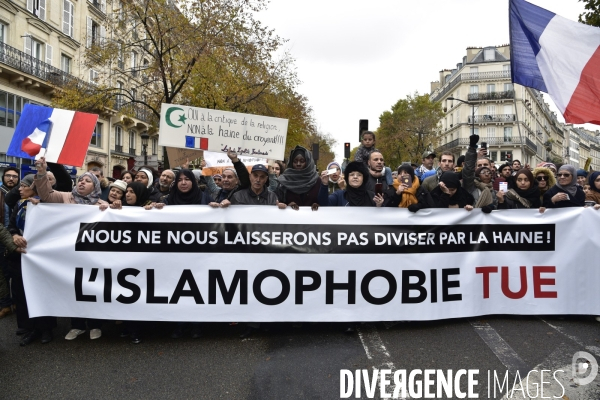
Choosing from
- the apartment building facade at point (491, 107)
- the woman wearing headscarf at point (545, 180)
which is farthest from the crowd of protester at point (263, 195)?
the apartment building facade at point (491, 107)

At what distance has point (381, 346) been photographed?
13.9ft

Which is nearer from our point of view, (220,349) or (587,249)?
(220,349)

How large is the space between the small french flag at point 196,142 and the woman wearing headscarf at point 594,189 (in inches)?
195

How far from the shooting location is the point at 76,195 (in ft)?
15.9

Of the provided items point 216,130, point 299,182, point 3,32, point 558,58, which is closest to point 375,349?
point 299,182

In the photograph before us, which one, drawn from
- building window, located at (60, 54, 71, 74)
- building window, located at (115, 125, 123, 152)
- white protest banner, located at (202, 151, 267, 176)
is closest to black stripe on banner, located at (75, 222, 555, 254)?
white protest banner, located at (202, 151, 267, 176)

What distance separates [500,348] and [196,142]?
3.82 meters

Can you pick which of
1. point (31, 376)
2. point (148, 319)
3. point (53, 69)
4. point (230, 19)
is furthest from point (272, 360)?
point (53, 69)

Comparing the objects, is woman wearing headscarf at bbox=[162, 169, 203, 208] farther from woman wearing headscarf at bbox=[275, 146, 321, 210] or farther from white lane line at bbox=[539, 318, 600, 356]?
white lane line at bbox=[539, 318, 600, 356]

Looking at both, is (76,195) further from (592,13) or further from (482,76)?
(482,76)

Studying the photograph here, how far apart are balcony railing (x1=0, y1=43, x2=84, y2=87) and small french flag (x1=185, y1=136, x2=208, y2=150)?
1798 centimetres

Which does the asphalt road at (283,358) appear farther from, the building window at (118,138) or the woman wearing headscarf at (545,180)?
the building window at (118,138)

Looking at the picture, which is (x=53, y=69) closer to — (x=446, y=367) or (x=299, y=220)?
(x=299, y=220)

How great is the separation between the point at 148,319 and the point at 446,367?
9.29ft
